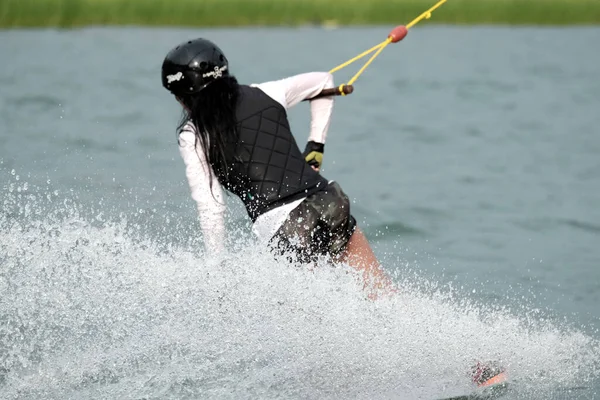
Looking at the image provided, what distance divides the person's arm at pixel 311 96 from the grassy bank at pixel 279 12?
23153 millimetres

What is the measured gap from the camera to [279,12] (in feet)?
100

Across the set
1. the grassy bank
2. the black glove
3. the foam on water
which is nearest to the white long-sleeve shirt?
the foam on water

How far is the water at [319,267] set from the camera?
5.23m

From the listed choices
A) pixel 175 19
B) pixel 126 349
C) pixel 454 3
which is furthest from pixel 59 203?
pixel 454 3

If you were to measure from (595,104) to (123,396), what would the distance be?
15.1m

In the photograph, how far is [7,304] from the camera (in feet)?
19.0

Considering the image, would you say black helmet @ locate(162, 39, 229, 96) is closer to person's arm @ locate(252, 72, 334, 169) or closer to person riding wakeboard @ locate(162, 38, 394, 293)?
person riding wakeboard @ locate(162, 38, 394, 293)

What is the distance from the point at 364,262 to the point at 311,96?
0.95 meters

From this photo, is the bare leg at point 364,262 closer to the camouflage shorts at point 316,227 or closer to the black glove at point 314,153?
the camouflage shorts at point 316,227

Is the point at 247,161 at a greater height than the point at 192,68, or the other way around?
the point at 192,68

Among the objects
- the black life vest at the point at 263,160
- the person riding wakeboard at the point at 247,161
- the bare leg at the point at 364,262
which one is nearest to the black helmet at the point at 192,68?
the person riding wakeboard at the point at 247,161

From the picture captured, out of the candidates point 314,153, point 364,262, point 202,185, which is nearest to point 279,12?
point 314,153

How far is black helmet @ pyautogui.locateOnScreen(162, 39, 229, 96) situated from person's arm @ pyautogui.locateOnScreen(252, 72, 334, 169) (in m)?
0.29

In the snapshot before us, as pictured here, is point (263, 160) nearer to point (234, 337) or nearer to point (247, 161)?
point (247, 161)
